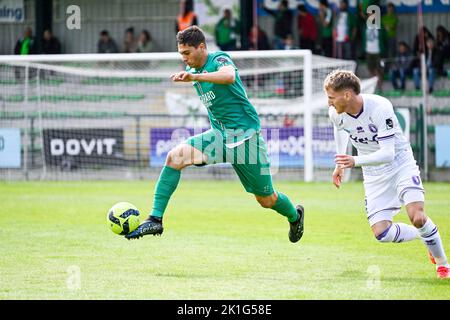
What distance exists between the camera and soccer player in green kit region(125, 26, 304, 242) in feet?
29.2

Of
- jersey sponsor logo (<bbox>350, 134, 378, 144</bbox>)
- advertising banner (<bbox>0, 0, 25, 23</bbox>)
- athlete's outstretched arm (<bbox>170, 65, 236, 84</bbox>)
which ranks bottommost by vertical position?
jersey sponsor logo (<bbox>350, 134, 378, 144</bbox>)

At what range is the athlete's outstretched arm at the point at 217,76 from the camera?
834 centimetres

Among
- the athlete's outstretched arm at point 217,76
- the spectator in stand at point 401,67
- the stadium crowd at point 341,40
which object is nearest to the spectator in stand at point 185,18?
the stadium crowd at point 341,40

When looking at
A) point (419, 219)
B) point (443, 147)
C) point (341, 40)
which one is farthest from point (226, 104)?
point (341, 40)

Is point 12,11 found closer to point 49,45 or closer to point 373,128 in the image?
point 49,45

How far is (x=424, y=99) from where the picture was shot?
21141 mm

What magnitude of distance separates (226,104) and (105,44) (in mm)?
17508

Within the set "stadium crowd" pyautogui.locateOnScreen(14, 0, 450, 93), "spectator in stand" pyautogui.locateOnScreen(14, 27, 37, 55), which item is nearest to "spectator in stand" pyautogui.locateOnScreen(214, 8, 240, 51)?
"stadium crowd" pyautogui.locateOnScreen(14, 0, 450, 93)

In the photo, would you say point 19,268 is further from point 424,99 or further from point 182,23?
point 182,23

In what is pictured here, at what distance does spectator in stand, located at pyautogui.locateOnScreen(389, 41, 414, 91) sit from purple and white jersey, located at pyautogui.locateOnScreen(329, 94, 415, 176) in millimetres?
15663

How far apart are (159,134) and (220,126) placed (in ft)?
38.5

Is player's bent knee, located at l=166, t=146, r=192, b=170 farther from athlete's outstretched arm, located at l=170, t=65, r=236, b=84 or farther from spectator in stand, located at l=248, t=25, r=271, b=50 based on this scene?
spectator in stand, located at l=248, t=25, r=271, b=50

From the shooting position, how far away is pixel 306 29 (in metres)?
24.8
